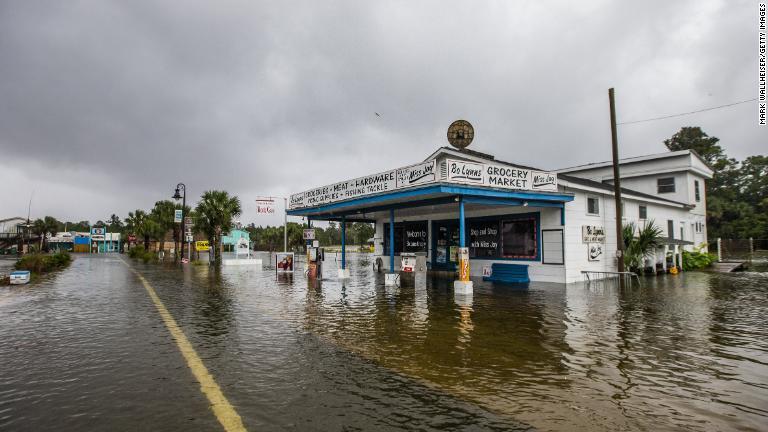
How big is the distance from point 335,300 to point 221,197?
28286mm

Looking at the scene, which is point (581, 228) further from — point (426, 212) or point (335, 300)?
point (335, 300)

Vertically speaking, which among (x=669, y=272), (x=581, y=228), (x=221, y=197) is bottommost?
(x=669, y=272)

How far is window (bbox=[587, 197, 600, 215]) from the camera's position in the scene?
20.8 meters

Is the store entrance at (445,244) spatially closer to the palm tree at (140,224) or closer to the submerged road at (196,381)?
the submerged road at (196,381)

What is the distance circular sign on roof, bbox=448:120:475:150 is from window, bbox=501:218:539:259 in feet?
18.1

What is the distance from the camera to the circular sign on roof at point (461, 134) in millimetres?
24203

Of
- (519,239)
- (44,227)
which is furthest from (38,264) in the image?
(44,227)

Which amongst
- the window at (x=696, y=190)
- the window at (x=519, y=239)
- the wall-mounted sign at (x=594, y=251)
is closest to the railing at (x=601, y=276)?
the wall-mounted sign at (x=594, y=251)

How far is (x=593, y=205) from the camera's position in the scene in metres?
21.0

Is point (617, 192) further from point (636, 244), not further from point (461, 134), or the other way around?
point (461, 134)

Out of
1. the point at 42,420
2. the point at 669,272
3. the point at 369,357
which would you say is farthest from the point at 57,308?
the point at 669,272

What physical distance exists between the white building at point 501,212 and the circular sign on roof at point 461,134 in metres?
0.84

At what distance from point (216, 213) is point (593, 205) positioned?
30.6 metres

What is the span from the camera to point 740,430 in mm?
4098
